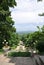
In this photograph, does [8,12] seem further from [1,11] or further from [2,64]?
[2,64]

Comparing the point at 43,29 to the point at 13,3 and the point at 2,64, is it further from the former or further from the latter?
the point at 2,64

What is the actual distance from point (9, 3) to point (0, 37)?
4.47 m

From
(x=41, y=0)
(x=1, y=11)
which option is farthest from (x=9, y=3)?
(x=41, y=0)

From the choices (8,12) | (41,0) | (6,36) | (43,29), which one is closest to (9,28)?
(6,36)

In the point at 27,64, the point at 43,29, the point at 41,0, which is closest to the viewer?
the point at 27,64

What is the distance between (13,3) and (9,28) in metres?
3.27

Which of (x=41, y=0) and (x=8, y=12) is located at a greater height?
(x=41, y=0)

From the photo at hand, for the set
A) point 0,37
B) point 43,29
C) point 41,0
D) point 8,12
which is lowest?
point 0,37

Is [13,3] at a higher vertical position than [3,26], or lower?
higher

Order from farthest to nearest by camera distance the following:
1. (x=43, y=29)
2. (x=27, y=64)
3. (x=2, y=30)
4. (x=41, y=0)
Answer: (x=2, y=30) < (x=43, y=29) < (x=41, y=0) < (x=27, y=64)

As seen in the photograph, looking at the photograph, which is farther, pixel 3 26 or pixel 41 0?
pixel 3 26

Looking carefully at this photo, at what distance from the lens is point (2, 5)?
26344 millimetres

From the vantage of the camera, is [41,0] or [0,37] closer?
[41,0]

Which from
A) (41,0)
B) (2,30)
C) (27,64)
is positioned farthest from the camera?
(2,30)
